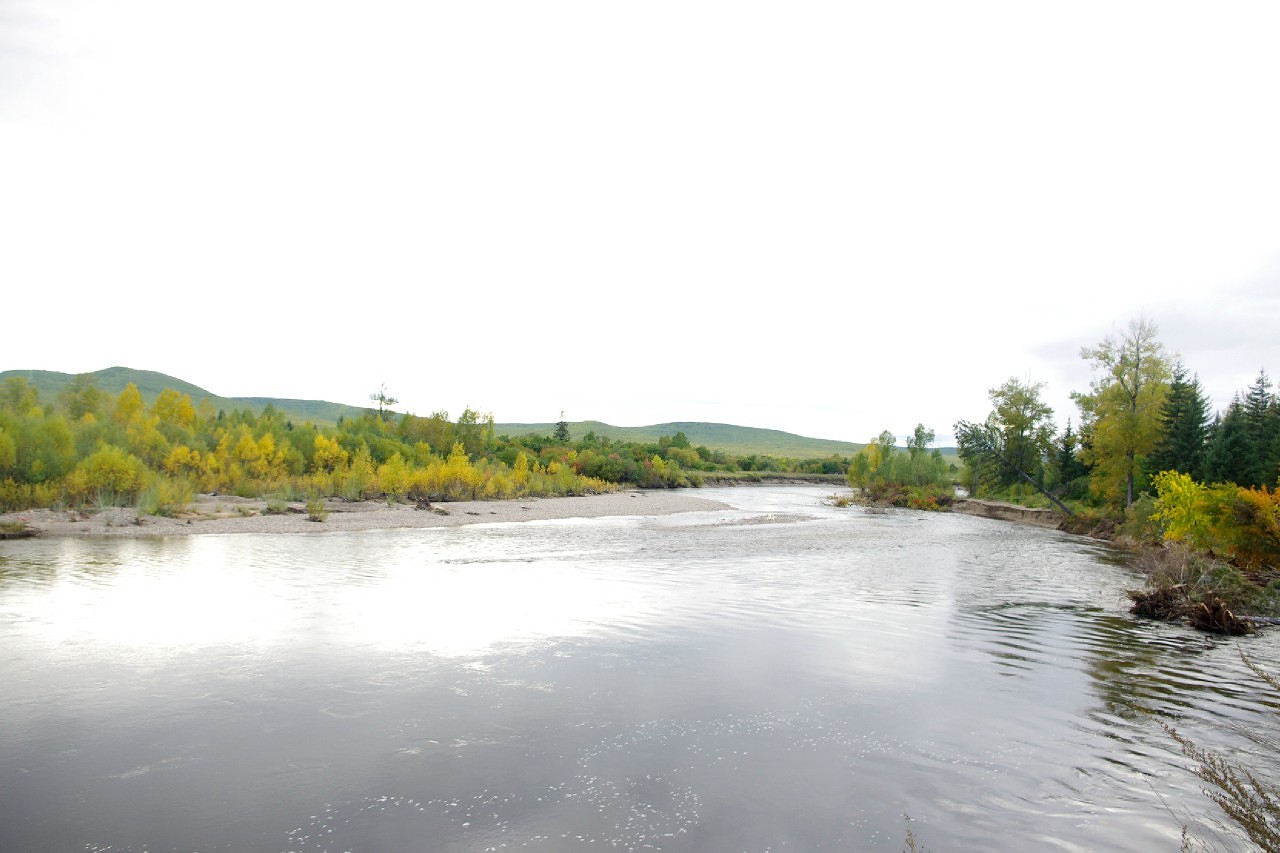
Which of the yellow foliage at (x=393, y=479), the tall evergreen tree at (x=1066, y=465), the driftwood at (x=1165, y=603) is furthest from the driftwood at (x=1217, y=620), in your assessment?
the tall evergreen tree at (x=1066, y=465)

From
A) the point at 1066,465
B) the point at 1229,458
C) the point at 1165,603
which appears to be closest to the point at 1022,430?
the point at 1066,465

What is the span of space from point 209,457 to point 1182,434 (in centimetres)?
5239

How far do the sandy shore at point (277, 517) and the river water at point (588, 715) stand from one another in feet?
26.7

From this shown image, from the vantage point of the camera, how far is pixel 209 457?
125 feet

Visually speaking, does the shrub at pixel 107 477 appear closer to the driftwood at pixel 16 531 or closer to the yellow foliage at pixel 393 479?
the driftwood at pixel 16 531

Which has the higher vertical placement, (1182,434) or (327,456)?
(1182,434)

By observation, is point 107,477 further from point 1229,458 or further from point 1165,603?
point 1229,458

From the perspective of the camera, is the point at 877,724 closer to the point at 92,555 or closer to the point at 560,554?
the point at 560,554

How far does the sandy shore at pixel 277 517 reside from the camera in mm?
25344

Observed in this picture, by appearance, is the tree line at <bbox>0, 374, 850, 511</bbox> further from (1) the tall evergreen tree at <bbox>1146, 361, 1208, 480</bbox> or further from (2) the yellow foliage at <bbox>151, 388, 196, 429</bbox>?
(1) the tall evergreen tree at <bbox>1146, 361, 1208, 480</bbox>

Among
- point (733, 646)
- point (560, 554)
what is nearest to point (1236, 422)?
point (560, 554)

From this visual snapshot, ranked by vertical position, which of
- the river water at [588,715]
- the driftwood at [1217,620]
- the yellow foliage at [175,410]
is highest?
the yellow foliage at [175,410]

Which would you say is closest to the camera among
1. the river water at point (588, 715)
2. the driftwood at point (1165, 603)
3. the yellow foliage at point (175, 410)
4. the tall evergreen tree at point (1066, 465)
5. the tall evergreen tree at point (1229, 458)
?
the river water at point (588, 715)

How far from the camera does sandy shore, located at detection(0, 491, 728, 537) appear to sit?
25.3 meters
